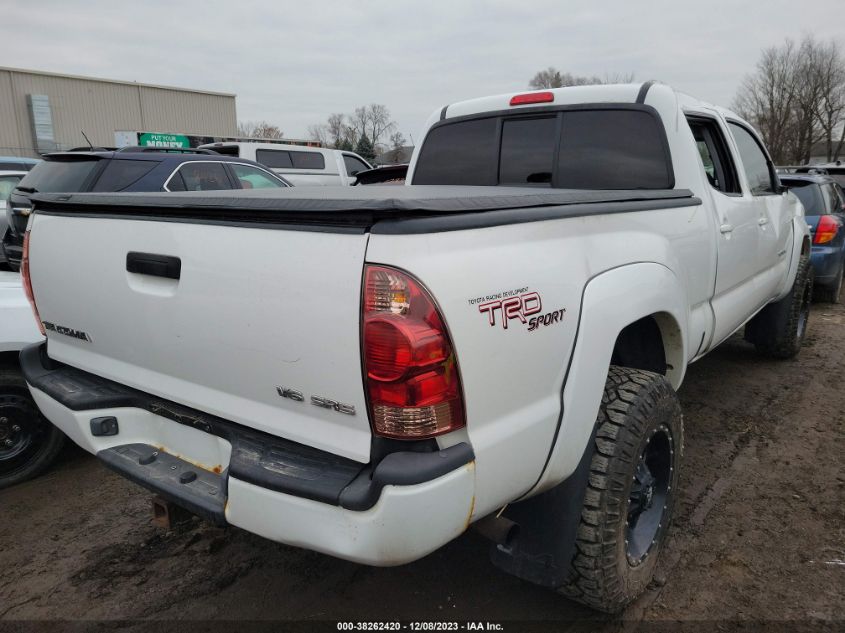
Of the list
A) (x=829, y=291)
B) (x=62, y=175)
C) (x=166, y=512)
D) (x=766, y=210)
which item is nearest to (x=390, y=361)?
(x=166, y=512)

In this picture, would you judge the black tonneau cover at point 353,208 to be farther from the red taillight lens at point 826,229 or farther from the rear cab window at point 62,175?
the red taillight lens at point 826,229

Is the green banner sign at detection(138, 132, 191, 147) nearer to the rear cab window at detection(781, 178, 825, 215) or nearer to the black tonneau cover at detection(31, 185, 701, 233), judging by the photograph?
the rear cab window at detection(781, 178, 825, 215)

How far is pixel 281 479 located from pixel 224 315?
20.5 inches

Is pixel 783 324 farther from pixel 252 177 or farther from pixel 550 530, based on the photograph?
pixel 252 177

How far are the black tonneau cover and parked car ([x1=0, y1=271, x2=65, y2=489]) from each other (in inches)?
48.3

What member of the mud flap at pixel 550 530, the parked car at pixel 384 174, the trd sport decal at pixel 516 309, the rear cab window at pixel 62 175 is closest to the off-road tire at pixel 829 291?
the parked car at pixel 384 174

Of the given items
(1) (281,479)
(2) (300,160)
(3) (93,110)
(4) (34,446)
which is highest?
(3) (93,110)

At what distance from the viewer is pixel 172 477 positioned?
2.07 metres

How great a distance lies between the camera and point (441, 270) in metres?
1.58

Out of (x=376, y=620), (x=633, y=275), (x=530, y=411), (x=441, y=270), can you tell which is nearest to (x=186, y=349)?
(x=441, y=270)

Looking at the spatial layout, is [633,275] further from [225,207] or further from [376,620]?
[376,620]

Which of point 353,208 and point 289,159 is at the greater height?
point 289,159

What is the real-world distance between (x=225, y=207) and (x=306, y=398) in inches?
25.1

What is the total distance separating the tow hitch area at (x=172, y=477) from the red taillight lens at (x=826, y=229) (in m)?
7.82
